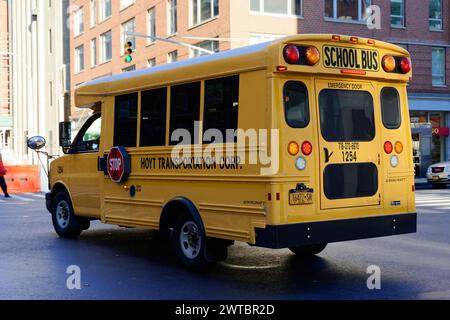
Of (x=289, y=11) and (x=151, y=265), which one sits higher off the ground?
(x=289, y=11)

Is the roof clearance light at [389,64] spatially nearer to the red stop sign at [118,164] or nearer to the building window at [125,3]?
the red stop sign at [118,164]

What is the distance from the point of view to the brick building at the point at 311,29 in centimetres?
3080

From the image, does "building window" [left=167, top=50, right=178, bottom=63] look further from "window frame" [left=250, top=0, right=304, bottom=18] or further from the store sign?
the store sign

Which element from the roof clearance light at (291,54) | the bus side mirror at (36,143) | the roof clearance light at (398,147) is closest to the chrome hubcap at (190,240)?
the roof clearance light at (291,54)

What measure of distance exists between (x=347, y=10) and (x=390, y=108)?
26245mm

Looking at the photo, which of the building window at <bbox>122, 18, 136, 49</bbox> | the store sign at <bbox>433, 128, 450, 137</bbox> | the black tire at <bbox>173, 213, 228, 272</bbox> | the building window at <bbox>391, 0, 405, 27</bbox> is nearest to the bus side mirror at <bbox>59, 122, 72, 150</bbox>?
the black tire at <bbox>173, 213, 228, 272</bbox>

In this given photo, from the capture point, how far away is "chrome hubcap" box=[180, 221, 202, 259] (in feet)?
26.9

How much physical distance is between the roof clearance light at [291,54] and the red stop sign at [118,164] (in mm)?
3141

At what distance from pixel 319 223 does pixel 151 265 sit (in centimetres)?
259

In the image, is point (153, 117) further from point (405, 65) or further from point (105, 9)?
point (105, 9)

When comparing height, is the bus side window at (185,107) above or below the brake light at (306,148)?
above
